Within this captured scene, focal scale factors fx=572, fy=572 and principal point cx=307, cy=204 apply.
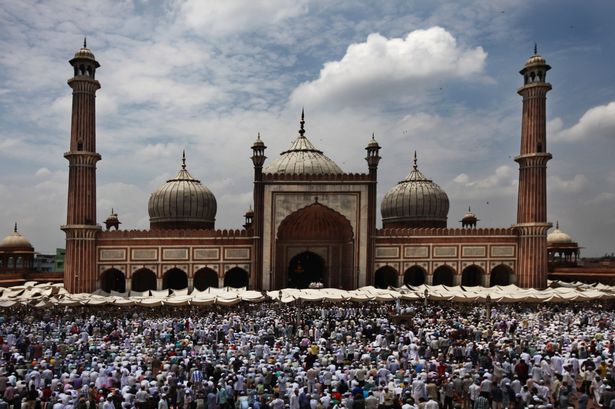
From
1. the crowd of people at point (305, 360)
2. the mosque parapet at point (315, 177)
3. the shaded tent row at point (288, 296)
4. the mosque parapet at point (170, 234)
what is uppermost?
the mosque parapet at point (315, 177)

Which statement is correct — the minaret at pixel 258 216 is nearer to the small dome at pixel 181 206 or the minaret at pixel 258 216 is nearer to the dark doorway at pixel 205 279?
the dark doorway at pixel 205 279

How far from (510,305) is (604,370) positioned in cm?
1636

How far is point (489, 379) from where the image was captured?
1255cm

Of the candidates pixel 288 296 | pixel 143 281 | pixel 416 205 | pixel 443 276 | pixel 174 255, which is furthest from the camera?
pixel 416 205

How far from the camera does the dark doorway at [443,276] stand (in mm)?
39281

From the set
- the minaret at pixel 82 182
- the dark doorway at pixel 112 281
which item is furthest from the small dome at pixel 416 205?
the minaret at pixel 82 182

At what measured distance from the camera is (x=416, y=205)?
1725 inches

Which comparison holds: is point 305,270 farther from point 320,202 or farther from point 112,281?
point 112,281

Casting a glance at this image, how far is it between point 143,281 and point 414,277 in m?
18.4

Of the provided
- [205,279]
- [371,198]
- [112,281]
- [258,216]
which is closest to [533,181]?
[371,198]

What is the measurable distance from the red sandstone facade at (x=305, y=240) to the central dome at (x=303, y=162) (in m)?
0.15

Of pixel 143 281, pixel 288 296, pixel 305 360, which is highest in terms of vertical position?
pixel 288 296

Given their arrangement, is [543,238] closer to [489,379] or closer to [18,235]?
[489,379]

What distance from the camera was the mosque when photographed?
35031 mm
